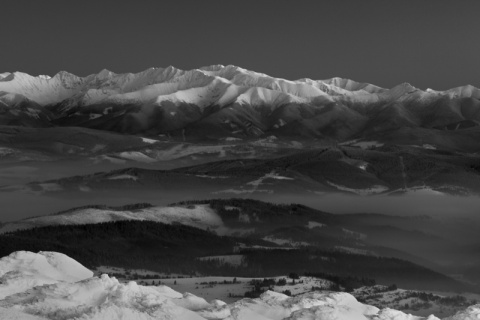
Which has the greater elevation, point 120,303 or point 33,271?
point 120,303

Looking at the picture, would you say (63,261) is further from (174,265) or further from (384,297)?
(174,265)

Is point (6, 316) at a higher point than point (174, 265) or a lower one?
higher

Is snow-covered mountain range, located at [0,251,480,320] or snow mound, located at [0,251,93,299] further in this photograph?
snow mound, located at [0,251,93,299]

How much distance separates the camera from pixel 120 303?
64500 mm

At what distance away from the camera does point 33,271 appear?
83.1m

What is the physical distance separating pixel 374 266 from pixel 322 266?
11.8 metres

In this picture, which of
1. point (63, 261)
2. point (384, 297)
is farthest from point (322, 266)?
point (63, 261)

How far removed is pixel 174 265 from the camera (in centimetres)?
18400

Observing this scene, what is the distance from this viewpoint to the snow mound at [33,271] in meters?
74.4

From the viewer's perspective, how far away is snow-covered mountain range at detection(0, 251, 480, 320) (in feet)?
204

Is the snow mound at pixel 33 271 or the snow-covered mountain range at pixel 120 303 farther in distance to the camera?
the snow mound at pixel 33 271

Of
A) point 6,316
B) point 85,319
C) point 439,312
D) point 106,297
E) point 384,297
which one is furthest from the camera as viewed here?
point 384,297

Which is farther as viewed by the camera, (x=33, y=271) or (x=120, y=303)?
(x=33, y=271)

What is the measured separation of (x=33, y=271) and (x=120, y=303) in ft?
69.4
